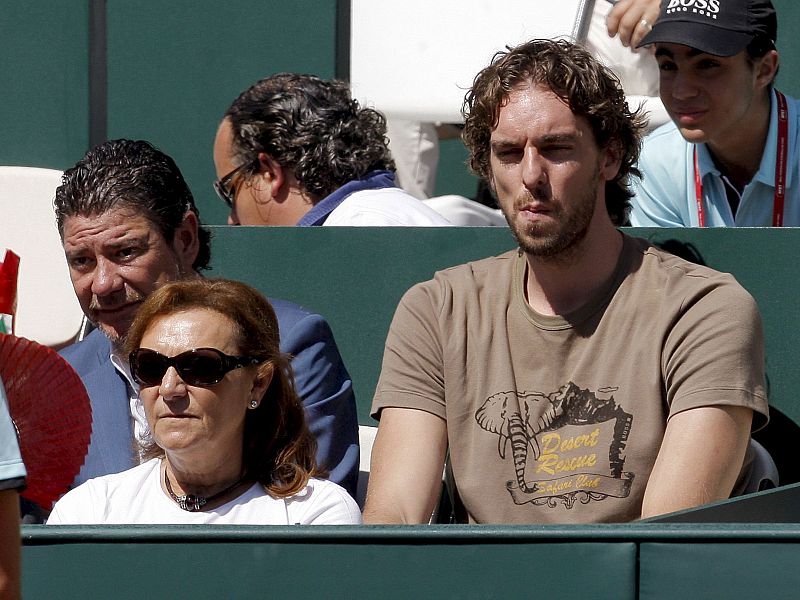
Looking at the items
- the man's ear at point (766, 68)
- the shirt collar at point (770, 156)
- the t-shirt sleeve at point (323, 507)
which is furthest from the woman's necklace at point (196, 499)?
the man's ear at point (766, 68)

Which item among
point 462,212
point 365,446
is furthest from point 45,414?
point 462,212

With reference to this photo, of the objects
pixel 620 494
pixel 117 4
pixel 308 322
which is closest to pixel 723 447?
pixel 620 494

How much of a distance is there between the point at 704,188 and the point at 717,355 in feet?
3.58

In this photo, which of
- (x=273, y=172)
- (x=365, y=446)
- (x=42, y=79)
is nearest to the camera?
(x=365, y=446)

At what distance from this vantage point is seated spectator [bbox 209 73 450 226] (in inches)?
145

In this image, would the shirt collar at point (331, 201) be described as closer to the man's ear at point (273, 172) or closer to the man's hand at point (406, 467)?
the man's ear at point (273, 172)

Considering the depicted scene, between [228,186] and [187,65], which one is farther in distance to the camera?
[187,65]

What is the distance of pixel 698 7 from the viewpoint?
3268mm

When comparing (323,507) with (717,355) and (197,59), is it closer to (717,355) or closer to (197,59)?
(717,355)

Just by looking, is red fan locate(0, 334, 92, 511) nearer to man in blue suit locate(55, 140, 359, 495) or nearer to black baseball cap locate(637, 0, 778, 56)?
man in blue suit locate(55, 140, 359, 495)

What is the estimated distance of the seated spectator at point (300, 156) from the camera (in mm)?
3693

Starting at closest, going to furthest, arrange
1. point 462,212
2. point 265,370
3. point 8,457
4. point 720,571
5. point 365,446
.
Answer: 1. point 8,457
2. point 720,571
3. point 265,370
4. point 365,446
5. point 462,212

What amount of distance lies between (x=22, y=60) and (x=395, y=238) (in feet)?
6.00

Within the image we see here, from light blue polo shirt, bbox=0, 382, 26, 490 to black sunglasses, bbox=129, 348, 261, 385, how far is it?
1040 mm
